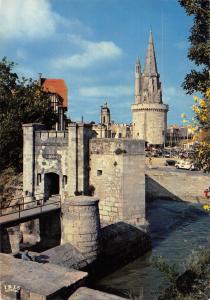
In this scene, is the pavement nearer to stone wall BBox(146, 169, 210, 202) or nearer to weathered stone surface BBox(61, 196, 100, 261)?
weathered stone surface BBox(61, 196, 100, 261)

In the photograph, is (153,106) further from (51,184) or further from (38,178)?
(38,178)

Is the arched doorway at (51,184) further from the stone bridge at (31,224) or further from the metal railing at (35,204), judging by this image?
the stone bridge at (31,224)

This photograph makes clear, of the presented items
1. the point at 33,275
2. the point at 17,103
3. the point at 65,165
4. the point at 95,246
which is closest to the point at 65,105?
the point at 17,103

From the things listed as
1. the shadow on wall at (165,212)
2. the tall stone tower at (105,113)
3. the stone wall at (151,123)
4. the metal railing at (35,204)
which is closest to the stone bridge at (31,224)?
the metal railing at (35,204)

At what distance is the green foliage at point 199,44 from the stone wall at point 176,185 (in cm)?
2730

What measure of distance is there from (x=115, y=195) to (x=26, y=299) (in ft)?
35.5

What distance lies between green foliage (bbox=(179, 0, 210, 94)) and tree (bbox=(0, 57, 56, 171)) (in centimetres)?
1885

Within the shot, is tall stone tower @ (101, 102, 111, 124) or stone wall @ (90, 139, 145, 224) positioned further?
tall stone tower @ (101, 102, 111, 124)

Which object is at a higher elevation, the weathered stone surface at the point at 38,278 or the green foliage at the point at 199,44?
the green foliage at the point at 199,44

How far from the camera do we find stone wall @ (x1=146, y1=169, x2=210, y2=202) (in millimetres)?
37906

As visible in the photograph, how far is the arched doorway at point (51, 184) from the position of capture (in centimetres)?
2343

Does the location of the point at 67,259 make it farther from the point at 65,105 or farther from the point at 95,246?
the point at 65,105

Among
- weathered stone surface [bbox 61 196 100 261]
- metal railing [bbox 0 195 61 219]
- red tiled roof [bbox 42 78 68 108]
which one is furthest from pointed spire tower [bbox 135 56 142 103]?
weathered stone surface [bbox 61 196 100 261]

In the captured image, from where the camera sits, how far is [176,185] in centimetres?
3884
